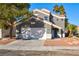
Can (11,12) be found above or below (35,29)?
above

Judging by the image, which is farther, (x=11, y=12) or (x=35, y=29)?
(x=35, y=29)

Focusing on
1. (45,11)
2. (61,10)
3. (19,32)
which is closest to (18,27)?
(19,32)

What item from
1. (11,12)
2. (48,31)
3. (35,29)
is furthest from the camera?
(48,31)

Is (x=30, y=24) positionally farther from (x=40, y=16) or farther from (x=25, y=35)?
(x=40, y=16)

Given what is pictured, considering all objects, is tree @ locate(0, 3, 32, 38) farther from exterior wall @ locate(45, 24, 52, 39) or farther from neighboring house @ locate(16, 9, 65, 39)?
exterior wall @ locate(45, 24, 52, 39)

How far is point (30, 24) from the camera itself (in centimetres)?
3225

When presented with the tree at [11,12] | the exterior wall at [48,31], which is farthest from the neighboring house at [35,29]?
the tree at [11,12]

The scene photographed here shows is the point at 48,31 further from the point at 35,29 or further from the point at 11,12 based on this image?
the point at 11,12

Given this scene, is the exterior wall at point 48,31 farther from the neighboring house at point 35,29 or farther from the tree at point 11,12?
the tree at point 11,12

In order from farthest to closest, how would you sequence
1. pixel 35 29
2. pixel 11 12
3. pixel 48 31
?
pixel 48 31
pixel 35 29
pixel 11 12

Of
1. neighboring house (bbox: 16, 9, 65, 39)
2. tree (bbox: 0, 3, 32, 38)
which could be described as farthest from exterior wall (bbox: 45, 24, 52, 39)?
tree (bbox: 0, 3, 32, 38)

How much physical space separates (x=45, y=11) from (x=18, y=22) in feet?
24.7

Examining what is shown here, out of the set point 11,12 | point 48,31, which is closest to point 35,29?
point 48,31

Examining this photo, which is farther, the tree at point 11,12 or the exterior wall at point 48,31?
the exterior wall at point 48,31
